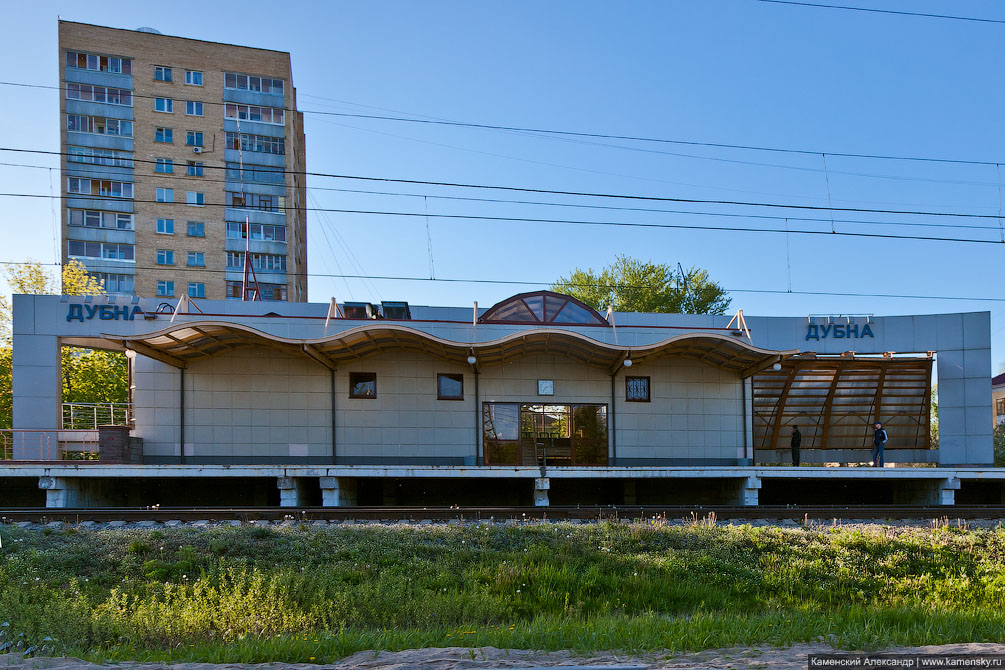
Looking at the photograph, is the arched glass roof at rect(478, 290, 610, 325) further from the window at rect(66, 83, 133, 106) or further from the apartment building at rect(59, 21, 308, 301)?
the window at rect(66, 83, 133, 106)

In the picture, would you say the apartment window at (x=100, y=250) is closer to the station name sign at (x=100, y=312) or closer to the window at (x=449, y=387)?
the station name sign at (x=100, y=312)

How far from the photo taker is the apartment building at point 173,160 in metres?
64.6

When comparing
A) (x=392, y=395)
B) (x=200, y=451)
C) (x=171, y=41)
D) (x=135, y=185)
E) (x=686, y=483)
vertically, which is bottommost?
(x=686, y=483)

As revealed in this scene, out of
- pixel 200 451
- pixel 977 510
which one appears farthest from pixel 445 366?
pixel 977 510

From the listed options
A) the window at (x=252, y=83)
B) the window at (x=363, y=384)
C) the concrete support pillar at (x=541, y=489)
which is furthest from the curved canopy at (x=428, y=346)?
the window at (x=252, y=83)

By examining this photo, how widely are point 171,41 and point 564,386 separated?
63.0 metres

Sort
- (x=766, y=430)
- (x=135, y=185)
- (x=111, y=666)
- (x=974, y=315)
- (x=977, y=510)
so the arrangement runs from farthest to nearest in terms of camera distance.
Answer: (x=135, y=185) → (x=766, y=430) → (x=974, y=315) → (x=977, y=510) → (x=111, y=666)

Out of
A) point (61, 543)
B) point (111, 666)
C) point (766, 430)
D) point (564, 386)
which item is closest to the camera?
point (111, 666)

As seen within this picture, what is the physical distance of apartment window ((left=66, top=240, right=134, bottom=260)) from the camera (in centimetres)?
6378

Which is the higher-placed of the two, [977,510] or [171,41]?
[171,41]

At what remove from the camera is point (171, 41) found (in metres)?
67.6

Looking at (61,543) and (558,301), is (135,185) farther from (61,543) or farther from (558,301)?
(61,543)

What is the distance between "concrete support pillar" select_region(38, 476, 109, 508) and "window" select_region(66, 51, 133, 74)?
2379 inches

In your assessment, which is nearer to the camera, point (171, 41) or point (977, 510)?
point (977, 510)
